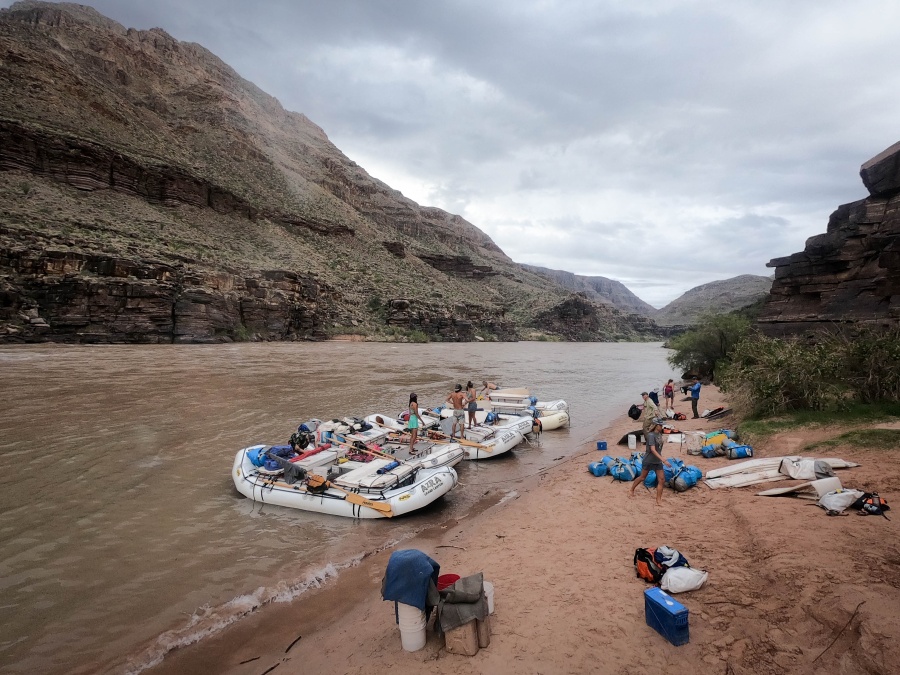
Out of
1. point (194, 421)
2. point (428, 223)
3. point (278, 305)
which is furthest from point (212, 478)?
point (428, 223)

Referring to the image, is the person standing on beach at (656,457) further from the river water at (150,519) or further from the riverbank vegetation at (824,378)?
the riverbank vegetation at (824,378)

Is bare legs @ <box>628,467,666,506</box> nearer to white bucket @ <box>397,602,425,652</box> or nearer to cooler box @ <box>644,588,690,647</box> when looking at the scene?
cooler box @ <box>644,588,690,647</box>

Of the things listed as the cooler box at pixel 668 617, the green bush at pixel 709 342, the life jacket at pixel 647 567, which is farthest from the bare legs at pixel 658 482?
the green bush at pixel 709 342

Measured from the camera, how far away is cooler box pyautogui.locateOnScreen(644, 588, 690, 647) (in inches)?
148

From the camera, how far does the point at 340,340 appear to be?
59.8 m

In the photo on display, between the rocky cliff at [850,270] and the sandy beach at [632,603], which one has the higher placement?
the rocky cliff at [850,270]

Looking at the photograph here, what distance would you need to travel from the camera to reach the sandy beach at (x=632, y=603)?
11.7 feet

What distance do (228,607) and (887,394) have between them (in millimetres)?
14572

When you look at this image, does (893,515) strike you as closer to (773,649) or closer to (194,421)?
(773,649)

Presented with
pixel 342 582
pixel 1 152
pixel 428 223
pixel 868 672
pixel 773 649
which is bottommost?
pixel 342 582

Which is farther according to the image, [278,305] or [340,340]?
[340,340]

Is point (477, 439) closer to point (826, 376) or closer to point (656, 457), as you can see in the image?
point (656, 457)

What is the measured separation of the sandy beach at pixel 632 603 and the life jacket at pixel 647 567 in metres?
0.11

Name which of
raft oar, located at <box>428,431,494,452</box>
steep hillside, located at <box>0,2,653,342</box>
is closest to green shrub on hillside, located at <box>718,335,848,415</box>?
raft oar, located at <box>428,431,494,452</box>
